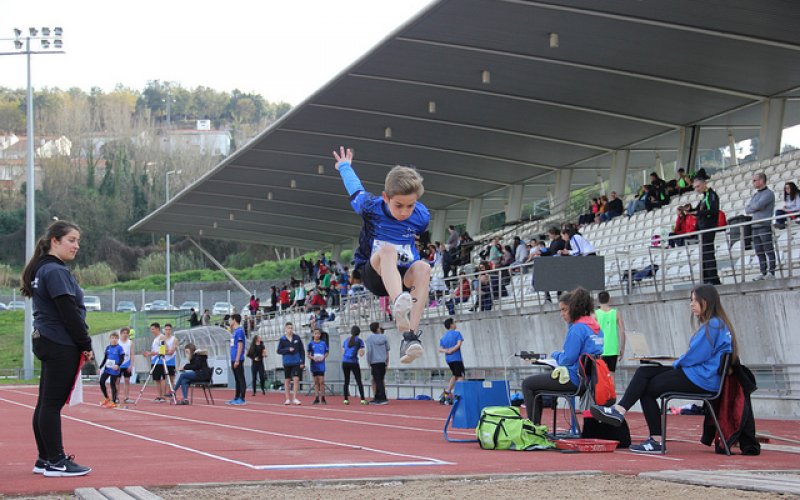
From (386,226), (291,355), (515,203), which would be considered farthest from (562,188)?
(386,226)

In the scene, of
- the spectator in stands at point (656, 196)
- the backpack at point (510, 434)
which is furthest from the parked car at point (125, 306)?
the backpack at point (510, 434)

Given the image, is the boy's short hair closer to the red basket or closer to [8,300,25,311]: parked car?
the red basket

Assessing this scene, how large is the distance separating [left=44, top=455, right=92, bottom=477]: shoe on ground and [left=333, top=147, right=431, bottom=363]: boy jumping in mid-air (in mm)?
2654

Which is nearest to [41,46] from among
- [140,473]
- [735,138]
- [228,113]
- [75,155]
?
[735,138]

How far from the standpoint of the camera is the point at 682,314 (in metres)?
16.9

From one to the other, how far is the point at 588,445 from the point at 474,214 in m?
32.8

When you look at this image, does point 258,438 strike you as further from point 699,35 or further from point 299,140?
point 299,140

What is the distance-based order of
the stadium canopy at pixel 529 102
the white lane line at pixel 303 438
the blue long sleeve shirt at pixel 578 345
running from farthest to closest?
1. the stadium canopy at pixel 529 102
2. the blue long sleeve shirt at pixel 578 345
3. the white lane line at pixel 303 438

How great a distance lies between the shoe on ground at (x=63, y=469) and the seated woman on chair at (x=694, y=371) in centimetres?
496

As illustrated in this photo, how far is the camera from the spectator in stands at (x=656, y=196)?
25859mm

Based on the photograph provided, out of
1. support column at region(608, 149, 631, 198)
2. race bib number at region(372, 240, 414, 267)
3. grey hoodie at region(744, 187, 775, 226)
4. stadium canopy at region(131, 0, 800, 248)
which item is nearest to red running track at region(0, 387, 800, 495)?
race bib number at region(372, 240, 414, 267)

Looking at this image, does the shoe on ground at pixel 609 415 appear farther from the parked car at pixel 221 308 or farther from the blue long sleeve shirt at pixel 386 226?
the parked car at pixel 221 308

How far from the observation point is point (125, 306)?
233ft

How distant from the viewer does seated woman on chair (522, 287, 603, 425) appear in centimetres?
1091
